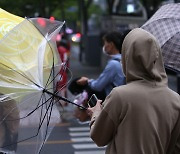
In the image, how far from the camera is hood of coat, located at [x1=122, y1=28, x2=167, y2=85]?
9.59 feet

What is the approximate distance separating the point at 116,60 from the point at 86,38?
72.3ft

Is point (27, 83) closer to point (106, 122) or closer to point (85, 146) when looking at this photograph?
point (106, 122)

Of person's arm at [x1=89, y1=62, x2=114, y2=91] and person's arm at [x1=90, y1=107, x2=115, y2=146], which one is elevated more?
person's arm at [x1=90, y1=107, x2=115, y2=146]

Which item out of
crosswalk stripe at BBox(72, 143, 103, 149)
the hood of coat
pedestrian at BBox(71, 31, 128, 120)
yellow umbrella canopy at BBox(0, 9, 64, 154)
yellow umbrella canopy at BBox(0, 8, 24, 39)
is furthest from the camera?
crosswalk stripe at BBox(72, 143, 103, 149)

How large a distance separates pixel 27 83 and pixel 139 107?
3.48 ft

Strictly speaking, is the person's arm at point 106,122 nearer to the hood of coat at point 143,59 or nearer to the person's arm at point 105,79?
the hood of coat at point 143,59

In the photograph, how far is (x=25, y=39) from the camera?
393cm

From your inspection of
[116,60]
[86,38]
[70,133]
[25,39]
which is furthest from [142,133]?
[86,38]

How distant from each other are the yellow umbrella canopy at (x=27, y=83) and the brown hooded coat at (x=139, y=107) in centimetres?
90

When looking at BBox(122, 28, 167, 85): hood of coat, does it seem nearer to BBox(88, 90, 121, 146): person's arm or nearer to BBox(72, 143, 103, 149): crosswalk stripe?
BBox(88, 90, 121, 146): person's arm

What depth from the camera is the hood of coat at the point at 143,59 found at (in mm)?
2924

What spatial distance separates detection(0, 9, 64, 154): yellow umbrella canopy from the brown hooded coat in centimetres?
90

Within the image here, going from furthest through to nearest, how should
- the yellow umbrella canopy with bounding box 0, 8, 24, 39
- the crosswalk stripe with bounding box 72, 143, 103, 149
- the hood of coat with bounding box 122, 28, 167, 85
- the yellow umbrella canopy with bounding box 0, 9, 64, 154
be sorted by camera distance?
the crosswalk stripe with bounding box 72, 143, 103, 149 → the yellow umbrella canopy with bounding box 0, 8, 24, 39 → the yellow umbrella canopy with bounding box 0, 9, 64, 154 → the hood of coat with bounding box 122, 28, 167, 85

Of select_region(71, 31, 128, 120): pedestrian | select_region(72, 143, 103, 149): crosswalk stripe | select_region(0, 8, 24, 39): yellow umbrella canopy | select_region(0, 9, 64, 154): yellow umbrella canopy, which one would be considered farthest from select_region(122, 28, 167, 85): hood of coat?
select_region(72, 143, 103, 149): crosswalk stripe
